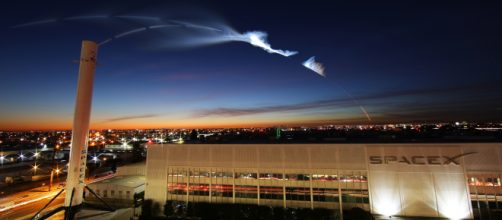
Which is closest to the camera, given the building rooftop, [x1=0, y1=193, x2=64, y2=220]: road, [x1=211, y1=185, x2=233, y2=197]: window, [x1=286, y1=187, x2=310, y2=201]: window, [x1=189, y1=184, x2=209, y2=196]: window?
[x1=286, y1=187, x2=310, y2=201]: window

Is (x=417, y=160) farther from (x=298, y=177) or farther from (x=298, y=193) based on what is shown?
(x=298, y=193)

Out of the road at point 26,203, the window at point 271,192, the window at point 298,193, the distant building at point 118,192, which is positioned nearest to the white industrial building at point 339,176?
the window at point 298,193

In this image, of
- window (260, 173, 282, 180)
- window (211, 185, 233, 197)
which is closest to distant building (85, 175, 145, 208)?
window (211, 185, 233, 197)

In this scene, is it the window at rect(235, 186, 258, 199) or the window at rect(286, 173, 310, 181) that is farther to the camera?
the window at rect(235, 186, 258, 199)

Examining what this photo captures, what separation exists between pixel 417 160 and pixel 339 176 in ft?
24.8

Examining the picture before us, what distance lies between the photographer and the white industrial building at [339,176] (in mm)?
23938

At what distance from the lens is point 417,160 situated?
82.6ft

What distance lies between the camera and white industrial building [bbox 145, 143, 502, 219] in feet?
78.5

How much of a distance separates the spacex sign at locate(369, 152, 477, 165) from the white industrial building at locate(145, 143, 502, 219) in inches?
3.0

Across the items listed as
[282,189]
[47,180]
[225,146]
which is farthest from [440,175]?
[47,180]

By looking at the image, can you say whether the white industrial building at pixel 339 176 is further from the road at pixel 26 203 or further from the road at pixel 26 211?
the road at pixel 26 203

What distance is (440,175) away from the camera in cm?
2444

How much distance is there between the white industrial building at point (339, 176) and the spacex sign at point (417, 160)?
0.08m

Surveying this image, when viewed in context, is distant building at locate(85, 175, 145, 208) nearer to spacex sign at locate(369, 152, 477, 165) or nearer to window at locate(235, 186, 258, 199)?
window at locate(235, 186, 258, 199)
